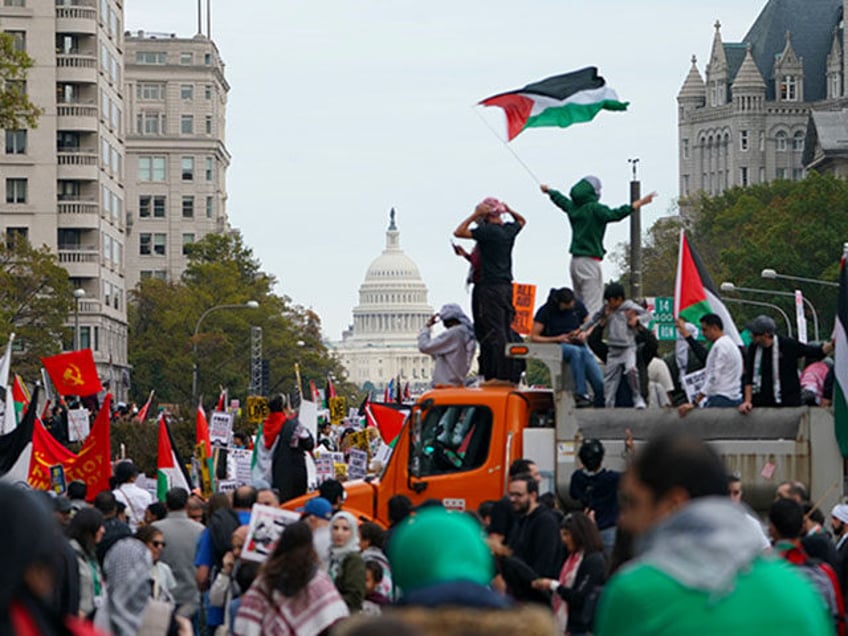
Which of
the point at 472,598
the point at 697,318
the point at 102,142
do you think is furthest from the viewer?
the point at 102,142

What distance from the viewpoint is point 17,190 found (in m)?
89.4

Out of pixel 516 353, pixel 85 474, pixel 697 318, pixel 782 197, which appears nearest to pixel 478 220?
pixel 516 353

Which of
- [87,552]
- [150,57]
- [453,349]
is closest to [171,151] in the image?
[150,57]

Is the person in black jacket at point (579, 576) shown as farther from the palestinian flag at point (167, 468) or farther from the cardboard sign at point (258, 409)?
the cardboard sign at point (258, 409)

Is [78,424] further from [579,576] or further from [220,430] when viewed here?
[579,576]

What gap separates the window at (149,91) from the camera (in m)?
155

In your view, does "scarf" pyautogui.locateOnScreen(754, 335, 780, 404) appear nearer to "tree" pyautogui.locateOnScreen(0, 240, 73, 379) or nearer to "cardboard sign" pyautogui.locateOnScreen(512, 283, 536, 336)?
"cardboard sign" pyautogui.locateOnScreen(512, 283, 536, 336)

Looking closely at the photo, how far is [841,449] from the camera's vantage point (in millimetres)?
15586

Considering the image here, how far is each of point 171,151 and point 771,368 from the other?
136516mm

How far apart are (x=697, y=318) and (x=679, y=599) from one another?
16227 millimetres

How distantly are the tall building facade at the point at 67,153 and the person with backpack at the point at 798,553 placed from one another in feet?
256

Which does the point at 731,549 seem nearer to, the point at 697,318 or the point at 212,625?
the point at 212,625

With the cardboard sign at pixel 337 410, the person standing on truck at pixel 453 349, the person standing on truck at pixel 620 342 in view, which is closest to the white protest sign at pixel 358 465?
the person standing on truck at pixel 453 349

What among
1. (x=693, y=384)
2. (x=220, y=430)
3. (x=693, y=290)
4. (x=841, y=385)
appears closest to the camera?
(x=841, y=385)
